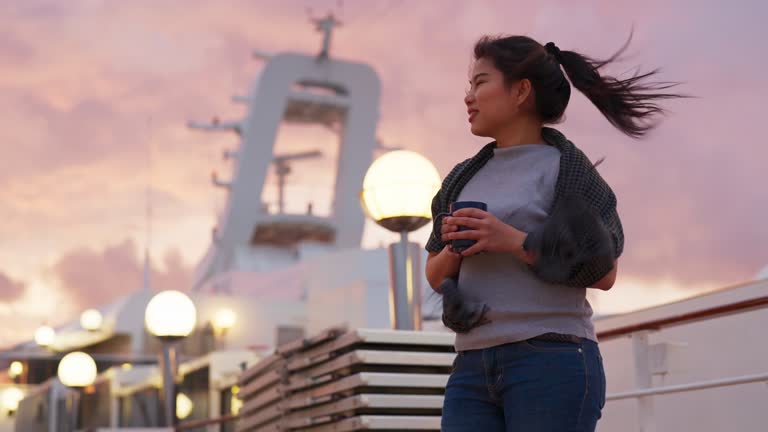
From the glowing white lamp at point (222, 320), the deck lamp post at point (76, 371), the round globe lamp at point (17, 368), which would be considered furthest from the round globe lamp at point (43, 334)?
the deck lamp post at point (76, 371)

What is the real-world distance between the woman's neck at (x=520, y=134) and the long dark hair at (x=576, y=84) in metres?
0.04

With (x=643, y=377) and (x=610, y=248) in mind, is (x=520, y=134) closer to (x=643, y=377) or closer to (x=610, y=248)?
(x=610, y=248)

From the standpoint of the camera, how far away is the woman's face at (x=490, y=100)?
2.78m

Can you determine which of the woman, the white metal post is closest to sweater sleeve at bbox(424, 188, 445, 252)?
the woman

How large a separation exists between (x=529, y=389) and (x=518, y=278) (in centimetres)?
27

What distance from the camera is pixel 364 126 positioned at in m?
38.3

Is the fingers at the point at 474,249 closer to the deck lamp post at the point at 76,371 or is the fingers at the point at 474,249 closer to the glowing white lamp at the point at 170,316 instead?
the glowing white lamp at the point at 170,316

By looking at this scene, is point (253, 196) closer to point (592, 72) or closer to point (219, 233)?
point (219, 233)

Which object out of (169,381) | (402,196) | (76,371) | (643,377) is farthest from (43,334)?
(643,377)

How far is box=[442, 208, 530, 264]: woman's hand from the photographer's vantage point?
2545mm

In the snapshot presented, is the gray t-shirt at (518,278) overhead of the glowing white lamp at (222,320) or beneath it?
beneath

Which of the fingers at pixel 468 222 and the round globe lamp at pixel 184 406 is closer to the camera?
the fingers at pixel 468 222

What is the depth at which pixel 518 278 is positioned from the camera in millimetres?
2623

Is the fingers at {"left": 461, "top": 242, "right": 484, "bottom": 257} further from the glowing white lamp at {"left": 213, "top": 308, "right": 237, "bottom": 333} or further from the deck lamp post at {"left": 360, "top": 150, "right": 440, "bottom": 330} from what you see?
the glowing white lamp at {"left": 213, "top": 308, "right": 237, "bottom": 333}
